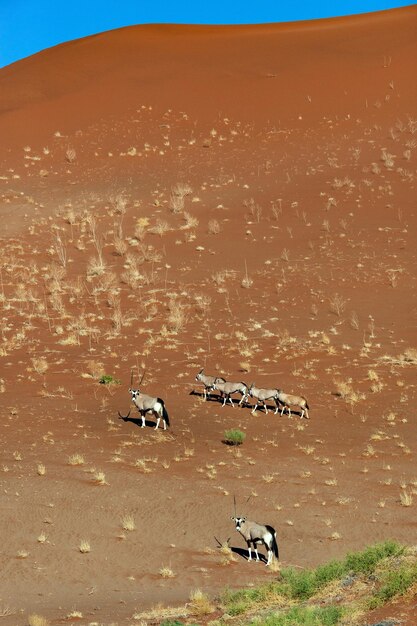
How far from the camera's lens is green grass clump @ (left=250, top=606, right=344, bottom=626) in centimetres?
1028

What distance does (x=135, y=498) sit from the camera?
19.0 metres

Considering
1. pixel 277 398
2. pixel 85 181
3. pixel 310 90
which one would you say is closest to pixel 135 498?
pixel 277 398

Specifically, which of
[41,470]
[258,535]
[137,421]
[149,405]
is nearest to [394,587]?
[258,535]

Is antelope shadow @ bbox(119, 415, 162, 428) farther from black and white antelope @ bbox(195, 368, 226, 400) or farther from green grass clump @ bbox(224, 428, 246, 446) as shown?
green grass clump @ bbox(224, 428, 246, 446)

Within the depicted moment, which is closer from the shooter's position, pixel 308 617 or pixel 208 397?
pixel 308 617

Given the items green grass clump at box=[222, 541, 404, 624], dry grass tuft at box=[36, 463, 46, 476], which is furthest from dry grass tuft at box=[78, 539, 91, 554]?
green grass clump at box=[222, 541, 404, 624]

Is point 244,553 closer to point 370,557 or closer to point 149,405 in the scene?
point 370,557

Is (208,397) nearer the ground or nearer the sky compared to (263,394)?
nearer the ground

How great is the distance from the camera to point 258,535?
52.0 feet

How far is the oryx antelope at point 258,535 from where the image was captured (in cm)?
1571

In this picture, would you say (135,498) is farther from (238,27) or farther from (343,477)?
(238,27)

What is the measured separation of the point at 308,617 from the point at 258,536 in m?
5.36

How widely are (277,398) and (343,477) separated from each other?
4.07 metres

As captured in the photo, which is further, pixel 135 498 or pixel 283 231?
pixel 283 231
